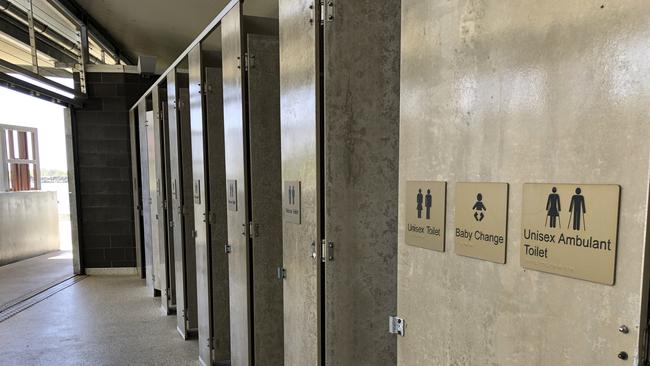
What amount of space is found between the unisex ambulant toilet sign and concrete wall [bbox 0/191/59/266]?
8.18m

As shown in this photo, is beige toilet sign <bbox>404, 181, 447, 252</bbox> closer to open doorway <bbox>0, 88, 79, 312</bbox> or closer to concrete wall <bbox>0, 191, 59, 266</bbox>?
open doorway <bbox>0, 88, 79, 312</bbox>

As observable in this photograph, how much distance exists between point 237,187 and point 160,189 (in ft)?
7.77

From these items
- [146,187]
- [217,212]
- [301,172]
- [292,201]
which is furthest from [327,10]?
[146,187]

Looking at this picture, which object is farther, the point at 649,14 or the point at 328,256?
the point at 328,256

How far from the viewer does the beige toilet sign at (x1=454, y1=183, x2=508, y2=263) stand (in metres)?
0.97

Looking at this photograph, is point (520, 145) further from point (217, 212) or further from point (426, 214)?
point (217, 212)

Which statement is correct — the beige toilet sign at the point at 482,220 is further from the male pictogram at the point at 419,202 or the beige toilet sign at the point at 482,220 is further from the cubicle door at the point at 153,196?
the cubicle door at the point at 153,196

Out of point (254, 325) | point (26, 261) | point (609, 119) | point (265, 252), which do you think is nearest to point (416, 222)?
point (609, 119)

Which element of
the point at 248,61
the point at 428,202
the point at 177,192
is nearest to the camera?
the point at 428,202

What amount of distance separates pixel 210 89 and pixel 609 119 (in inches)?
100

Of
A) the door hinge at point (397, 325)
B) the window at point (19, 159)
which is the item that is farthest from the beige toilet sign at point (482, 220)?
the window at point (19, 159)

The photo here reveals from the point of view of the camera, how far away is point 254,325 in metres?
2.29

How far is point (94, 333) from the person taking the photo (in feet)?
11.9

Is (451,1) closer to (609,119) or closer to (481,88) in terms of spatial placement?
(481,88)
